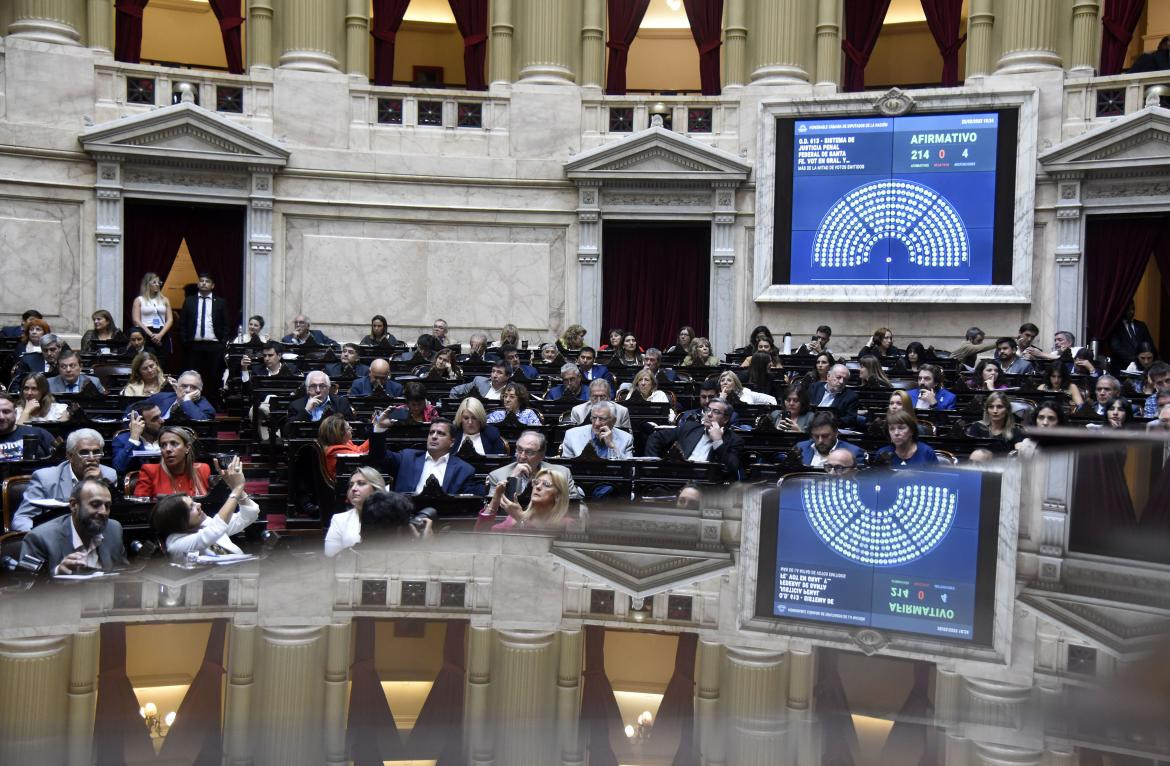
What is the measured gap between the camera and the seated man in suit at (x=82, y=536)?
4.61 metres

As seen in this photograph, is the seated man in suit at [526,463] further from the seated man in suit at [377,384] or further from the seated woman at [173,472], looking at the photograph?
the seated man in suit at [377,384]

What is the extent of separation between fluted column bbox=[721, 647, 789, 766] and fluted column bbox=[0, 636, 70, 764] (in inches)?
40.2

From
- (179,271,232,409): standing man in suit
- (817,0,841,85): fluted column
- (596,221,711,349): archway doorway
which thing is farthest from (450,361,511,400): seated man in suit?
(817,0,841,85): fluted column

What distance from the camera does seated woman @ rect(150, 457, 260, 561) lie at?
498 centimetres

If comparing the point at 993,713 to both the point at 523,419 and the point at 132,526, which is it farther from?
the point at 523,419

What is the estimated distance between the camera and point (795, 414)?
9.13 meters

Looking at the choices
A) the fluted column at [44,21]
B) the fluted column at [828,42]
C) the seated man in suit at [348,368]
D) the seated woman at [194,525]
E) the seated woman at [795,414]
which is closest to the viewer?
the seated woman at [194,525]

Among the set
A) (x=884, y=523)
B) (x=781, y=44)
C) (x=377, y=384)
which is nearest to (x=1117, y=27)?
(x=781, y=44)

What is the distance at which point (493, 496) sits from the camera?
5711mm

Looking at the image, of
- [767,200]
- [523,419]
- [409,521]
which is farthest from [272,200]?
[409,521]

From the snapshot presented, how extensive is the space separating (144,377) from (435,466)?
3.88m

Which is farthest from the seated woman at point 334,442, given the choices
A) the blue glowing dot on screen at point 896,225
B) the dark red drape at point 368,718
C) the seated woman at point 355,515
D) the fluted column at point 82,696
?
the blue glowing dot on screen at point 896,225

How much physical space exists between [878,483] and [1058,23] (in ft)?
43.1

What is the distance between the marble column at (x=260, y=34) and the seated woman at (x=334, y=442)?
9.94 metres
